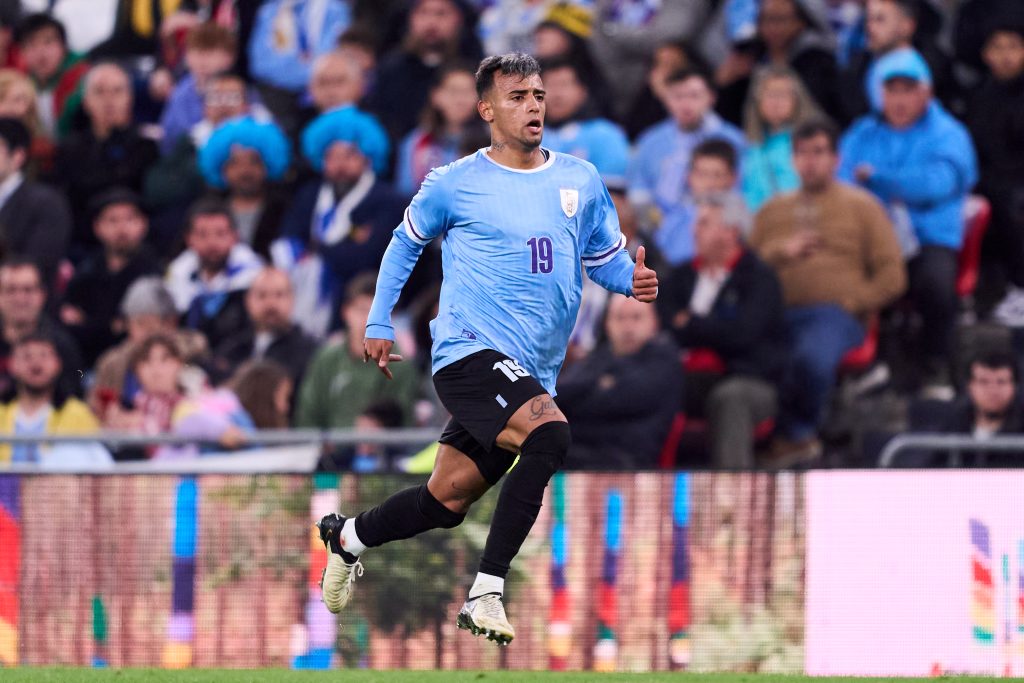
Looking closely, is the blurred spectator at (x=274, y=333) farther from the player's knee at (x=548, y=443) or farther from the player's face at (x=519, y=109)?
the player's knee at (x=548, y=443)

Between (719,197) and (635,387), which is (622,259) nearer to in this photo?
(635,387)

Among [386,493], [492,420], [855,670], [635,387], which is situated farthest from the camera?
[635,387]

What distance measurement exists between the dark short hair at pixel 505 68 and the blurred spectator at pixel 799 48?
19.5 feet

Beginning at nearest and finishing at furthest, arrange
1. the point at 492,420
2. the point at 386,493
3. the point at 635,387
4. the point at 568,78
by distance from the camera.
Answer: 1. the point at 492,420
2. the point at 386,493
3. the point at 635,387
4. the point at 568,78

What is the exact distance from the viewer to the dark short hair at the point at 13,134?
46.1ft

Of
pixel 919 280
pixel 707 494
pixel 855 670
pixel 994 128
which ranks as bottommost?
pixel 855 670

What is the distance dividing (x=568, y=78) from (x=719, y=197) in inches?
62.1

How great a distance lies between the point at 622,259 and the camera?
738 centimetres

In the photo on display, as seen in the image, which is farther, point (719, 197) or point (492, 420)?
point (719, 197)

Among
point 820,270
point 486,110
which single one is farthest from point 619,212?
point 486,110

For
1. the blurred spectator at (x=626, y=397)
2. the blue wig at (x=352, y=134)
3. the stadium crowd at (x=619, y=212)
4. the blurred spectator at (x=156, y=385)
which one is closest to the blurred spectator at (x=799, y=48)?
the stadium crowd at (x=619, y=212)

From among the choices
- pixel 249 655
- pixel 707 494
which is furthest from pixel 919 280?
pixel 249 655

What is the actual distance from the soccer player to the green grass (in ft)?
3.28

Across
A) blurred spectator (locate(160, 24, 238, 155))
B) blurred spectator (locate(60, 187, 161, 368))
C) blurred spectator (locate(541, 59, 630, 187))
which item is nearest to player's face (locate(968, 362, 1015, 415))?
blurred spectator (locate(541, 59, 630, 187))
